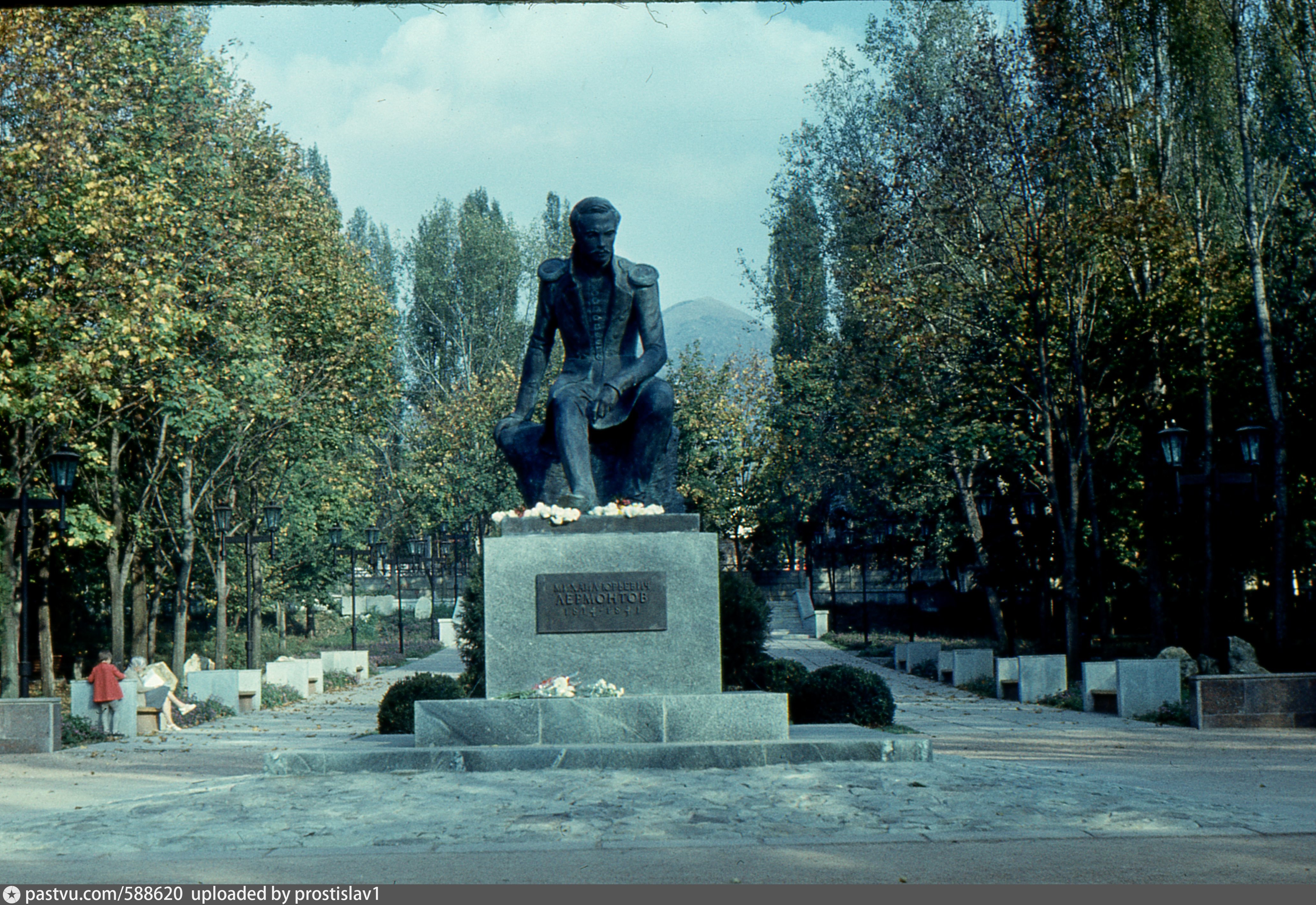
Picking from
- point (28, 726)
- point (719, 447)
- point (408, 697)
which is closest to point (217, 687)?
point (28, 726)

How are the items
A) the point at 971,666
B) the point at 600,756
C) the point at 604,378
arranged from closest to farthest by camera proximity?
the point at 600,756 → the point at 604,378 → the point at 971,666

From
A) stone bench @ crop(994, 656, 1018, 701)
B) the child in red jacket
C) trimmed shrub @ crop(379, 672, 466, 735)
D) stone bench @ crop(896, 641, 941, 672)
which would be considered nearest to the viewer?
trimmed shrub @ crop(379, 672, 466, 735)

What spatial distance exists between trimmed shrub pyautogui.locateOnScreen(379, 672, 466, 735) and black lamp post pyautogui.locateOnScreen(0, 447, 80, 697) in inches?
274

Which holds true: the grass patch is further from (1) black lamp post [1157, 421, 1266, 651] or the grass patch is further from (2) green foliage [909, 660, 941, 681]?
(1) black lamp post [1157, 421, 1266, 651]

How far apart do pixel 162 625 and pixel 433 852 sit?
45.6m

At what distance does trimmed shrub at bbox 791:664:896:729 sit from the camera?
13531 mm

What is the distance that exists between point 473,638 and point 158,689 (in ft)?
29.7

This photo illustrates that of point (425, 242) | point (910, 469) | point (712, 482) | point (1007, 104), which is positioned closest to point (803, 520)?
point (712, 482)

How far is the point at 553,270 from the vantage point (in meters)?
11.8

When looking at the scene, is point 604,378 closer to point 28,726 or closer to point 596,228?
point 596,228

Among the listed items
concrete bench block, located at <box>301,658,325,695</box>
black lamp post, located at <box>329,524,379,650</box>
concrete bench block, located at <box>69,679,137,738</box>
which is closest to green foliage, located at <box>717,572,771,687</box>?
concrete bench block, located at <box>69,679,137,738</box>

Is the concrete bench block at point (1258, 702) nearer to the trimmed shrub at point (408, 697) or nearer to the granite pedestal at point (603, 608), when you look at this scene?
the granite pedestal at point (603, 608)

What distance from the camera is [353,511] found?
117 ft

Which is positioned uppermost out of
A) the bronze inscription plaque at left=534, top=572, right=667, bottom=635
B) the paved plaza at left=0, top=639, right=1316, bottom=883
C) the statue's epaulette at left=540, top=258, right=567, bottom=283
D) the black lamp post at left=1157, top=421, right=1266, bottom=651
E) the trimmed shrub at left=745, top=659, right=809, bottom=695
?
the statue's epaulette at left=540, top=258, right=567, bottom=283
